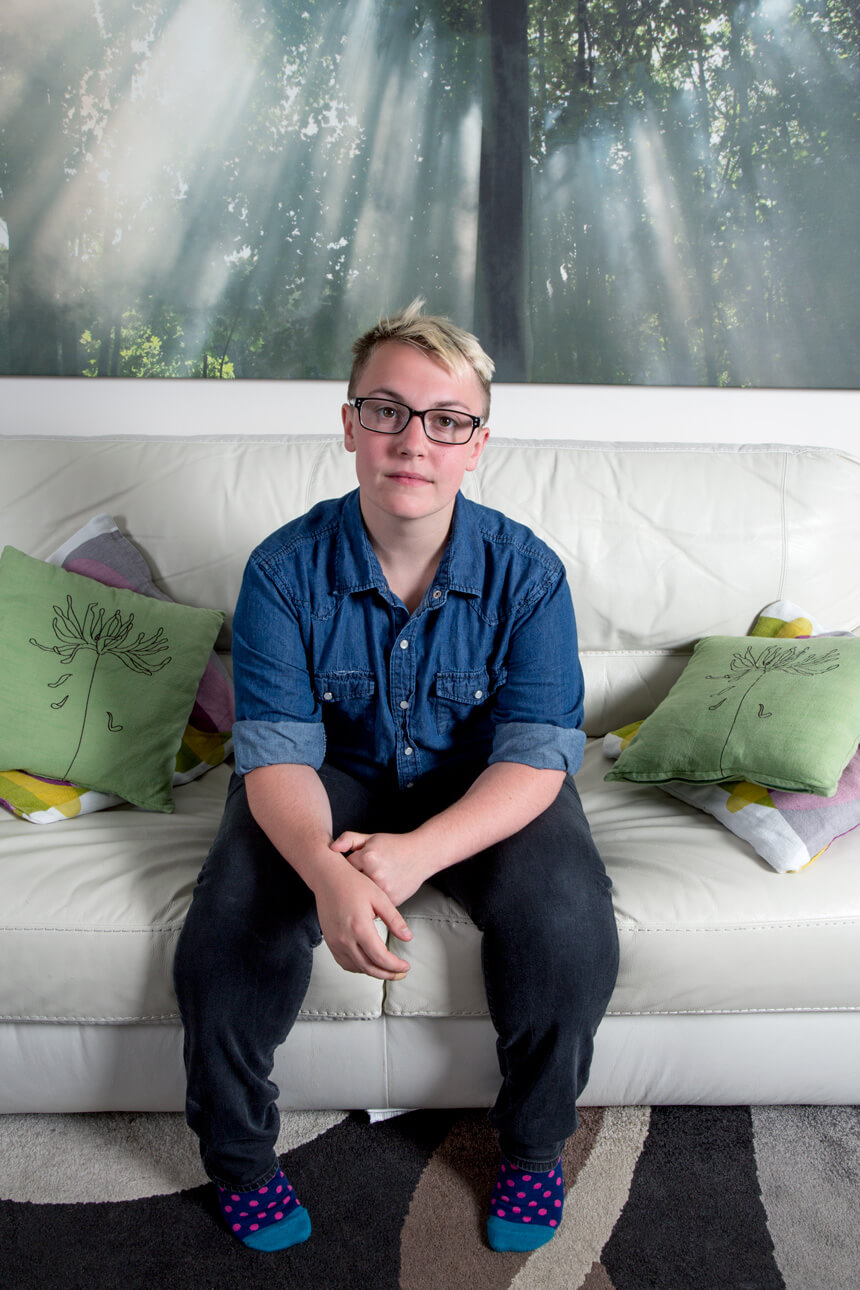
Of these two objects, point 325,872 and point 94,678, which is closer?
point 325,872

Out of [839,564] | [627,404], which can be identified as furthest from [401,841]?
[627,404]

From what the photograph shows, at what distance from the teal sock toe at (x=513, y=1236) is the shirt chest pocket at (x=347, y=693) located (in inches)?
25.4

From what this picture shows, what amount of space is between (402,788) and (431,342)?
2.01 feet

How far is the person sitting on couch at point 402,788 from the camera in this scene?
3.25ft

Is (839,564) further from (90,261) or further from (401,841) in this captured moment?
(90,261)

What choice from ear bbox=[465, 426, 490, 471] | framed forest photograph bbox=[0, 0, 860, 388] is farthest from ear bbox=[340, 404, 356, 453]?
framed forest photograph bbox=[0, 0, 860, 388]

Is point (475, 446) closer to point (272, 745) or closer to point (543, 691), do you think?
point (543, 691)

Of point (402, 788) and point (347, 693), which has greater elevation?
point (347, 693)

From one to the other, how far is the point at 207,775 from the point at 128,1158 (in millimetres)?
570

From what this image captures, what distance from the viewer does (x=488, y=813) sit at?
1064mm

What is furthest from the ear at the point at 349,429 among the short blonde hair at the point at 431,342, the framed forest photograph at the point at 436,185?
the framed forest photograph at the point at 436,185

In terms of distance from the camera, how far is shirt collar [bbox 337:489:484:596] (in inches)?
46.4

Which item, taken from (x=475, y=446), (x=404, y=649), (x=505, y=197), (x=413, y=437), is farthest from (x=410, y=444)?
(x=505, y=197)

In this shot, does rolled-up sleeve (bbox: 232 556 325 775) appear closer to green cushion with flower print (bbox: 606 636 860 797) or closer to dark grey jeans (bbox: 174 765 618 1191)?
dark grey jeans (bbox: 174 765 618 1191)
